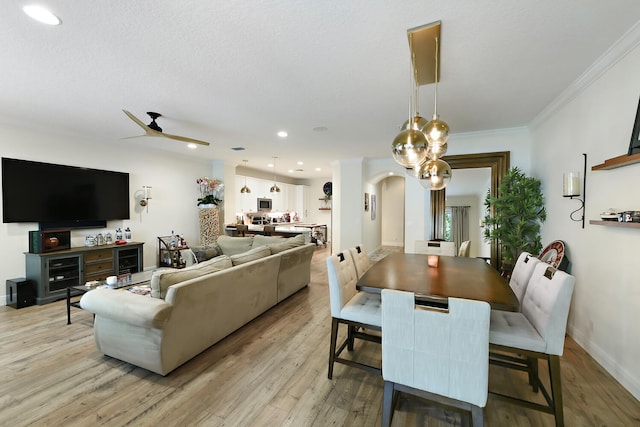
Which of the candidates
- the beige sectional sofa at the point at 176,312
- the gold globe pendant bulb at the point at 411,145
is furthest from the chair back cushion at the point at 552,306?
the beige sectional sofa at the point at 176,312

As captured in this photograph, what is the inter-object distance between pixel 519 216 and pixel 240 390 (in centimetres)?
410

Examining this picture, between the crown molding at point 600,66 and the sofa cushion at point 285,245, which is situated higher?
the crown molding at point 600,66

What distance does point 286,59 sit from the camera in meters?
2.26

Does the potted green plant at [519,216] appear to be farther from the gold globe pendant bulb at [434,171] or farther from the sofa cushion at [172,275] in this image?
the sofa cushion at [172,275]

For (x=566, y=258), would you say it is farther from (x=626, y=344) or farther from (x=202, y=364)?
(x=202, y=364)

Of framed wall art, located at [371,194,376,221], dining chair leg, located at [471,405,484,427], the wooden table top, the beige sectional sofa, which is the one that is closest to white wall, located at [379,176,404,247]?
framed wall art, located at [371,194,376,221]

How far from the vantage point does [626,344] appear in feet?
6.79

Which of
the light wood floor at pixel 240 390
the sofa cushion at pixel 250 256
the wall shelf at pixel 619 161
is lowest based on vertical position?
the light wood floor at pixel 240 390

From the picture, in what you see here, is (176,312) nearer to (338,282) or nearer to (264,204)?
(338,282)

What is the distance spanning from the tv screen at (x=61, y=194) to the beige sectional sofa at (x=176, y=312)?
2862mm

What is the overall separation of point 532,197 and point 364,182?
12.1 ft

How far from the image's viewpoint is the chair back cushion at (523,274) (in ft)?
7.20

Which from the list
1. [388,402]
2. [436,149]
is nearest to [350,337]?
[388,402]

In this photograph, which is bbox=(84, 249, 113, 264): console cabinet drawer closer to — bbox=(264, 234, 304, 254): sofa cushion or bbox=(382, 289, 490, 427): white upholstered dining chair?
bbox=(264, 234, 304, 254): sofa cushion
